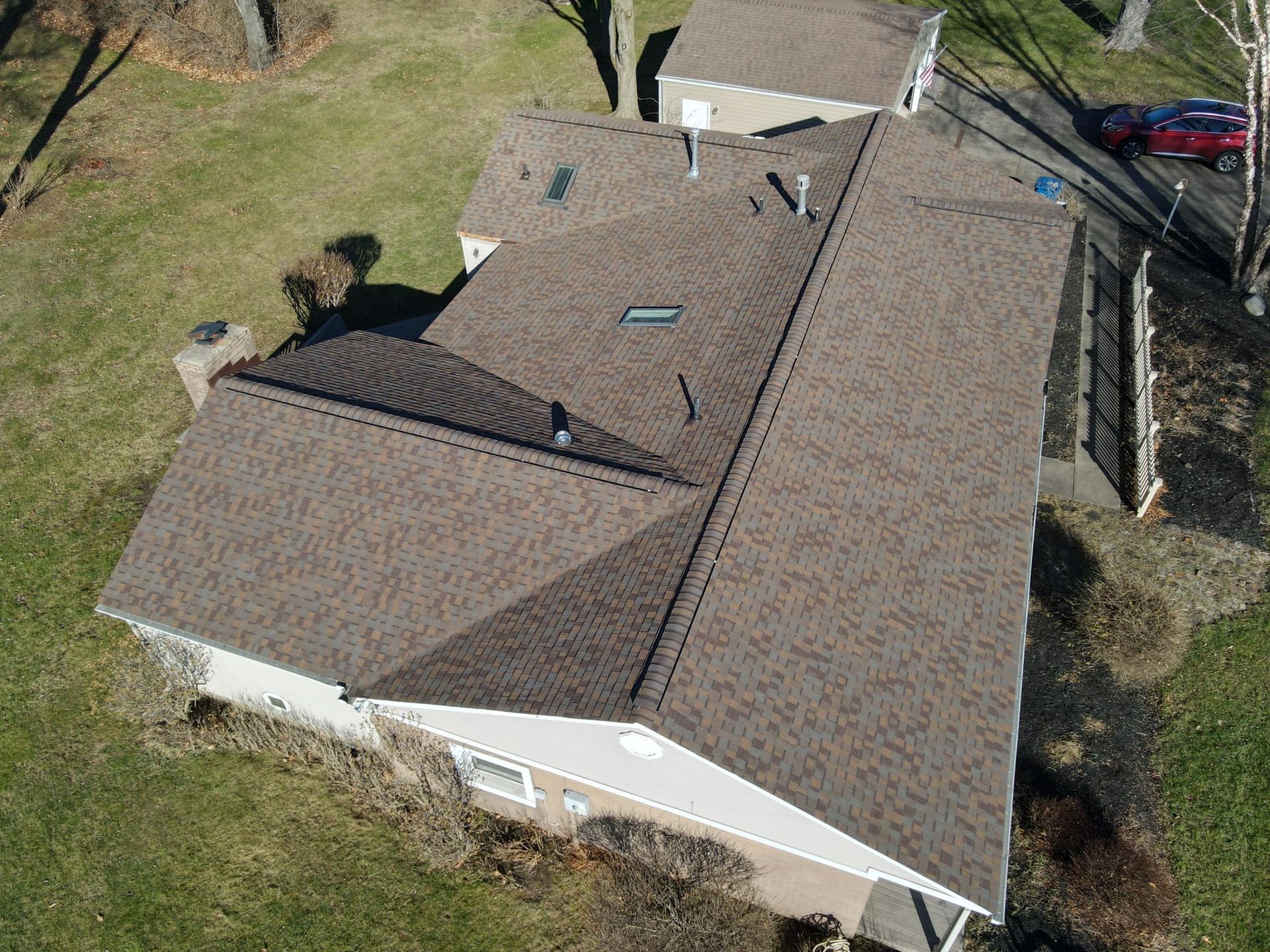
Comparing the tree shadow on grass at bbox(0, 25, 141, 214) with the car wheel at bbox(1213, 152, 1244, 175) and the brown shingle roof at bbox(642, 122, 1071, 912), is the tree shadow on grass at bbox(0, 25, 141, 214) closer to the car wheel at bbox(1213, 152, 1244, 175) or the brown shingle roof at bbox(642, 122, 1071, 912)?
the brown shingle roof at bbox(642, 122, 1071, 912)

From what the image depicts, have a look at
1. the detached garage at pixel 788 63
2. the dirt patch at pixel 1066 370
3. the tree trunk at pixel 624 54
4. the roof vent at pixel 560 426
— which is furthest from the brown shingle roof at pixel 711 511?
the tree trunk at pixel 624 54

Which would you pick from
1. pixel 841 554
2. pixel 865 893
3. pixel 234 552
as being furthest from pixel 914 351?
pixel 234 552

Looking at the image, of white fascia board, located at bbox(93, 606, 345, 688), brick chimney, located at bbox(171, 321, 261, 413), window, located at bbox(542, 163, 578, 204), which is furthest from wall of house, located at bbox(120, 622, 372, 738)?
window, located at bbox(542, 163, 578, 204)

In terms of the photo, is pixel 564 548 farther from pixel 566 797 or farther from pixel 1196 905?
pixel 1196 905

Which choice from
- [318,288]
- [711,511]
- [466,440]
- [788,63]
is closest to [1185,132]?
[788,63]

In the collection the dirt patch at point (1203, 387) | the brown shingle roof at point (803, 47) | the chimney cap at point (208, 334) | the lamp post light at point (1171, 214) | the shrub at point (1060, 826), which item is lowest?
the shrub at point (1060, 826)

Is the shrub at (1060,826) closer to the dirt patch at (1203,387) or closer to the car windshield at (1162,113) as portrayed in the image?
the dirt patch at (1203,387)
